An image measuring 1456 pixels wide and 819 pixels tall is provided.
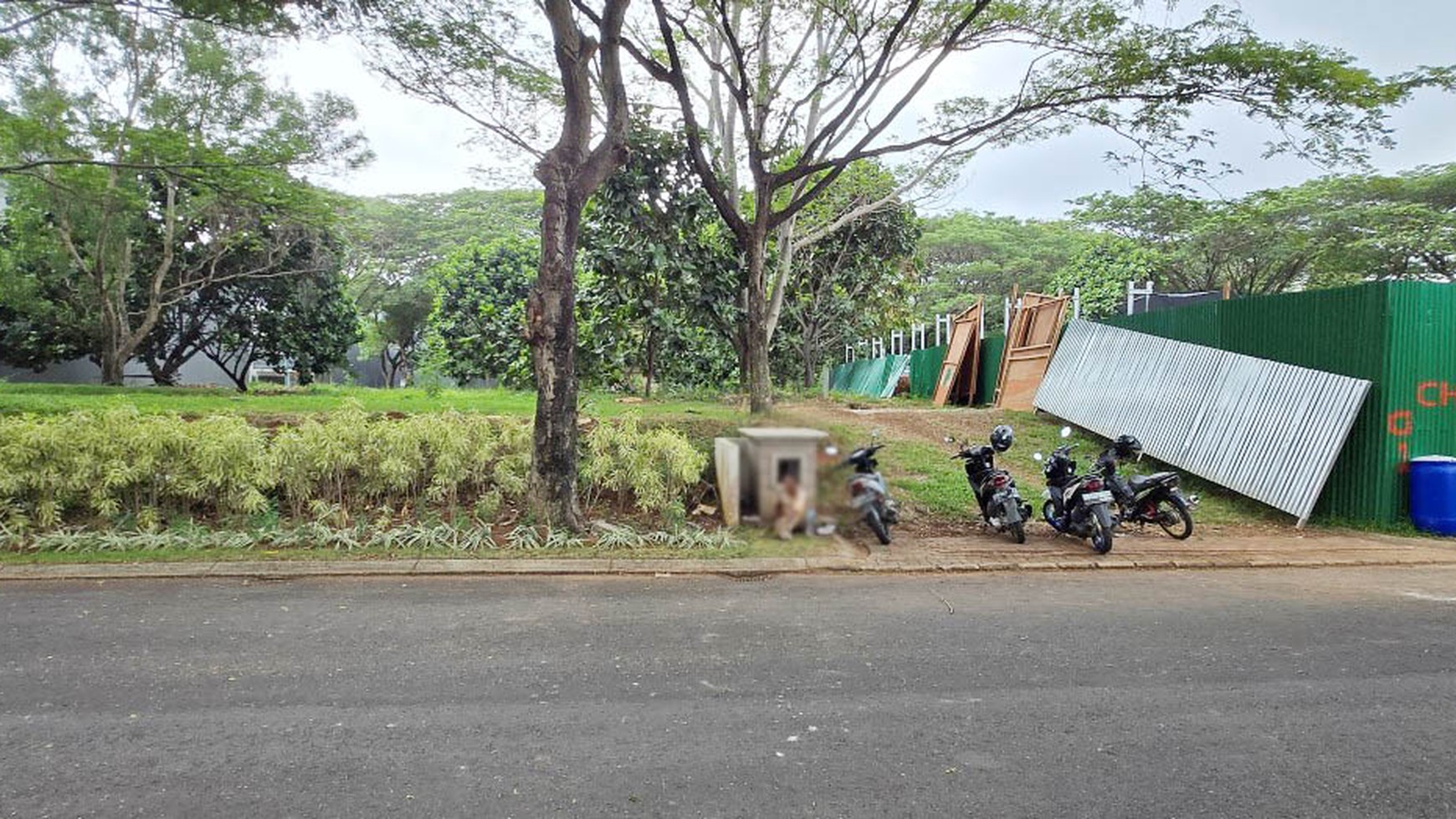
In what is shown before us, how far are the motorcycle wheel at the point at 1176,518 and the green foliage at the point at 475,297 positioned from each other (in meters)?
17.3

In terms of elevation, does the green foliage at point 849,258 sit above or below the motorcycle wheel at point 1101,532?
above

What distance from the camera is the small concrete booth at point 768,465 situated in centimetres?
75

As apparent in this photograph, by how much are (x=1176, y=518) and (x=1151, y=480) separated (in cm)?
61

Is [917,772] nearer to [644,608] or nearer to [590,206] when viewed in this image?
[644,608]

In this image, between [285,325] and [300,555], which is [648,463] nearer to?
[300,555]

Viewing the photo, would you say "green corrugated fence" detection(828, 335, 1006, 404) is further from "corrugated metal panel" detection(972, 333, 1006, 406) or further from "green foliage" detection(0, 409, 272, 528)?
"green foliage" detection(0, 409, 272, 528)

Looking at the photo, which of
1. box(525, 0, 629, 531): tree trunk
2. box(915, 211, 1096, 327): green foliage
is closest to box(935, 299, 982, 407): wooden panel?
box(525, 0, 629, 531): tree trunk

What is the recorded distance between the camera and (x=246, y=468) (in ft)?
22.5

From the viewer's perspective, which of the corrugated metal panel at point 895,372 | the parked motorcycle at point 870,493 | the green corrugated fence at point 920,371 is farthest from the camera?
the corrugated metal panel at point 895,372

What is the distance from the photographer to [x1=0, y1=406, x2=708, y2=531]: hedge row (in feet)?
21.8

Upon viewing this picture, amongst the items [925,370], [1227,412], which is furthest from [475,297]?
[1227,412]

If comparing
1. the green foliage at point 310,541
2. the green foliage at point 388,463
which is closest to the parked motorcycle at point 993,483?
the green foliage at point 310,541

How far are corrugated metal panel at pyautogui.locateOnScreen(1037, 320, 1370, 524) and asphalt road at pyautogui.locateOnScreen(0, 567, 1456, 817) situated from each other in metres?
2.82

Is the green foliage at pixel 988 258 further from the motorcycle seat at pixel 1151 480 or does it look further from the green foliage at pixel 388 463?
the green foliage at pixel 388 463
